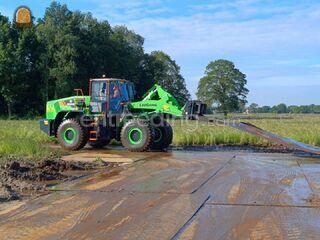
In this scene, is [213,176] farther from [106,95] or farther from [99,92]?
[99,92]

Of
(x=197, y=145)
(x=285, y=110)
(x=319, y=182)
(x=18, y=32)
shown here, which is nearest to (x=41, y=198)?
(x=319, y=182)

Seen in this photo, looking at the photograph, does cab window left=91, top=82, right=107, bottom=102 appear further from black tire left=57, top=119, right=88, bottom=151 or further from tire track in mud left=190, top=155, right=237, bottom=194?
tire track in mud left=190, top=155, right=237, bottom=194

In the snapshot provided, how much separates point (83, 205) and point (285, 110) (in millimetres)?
132422

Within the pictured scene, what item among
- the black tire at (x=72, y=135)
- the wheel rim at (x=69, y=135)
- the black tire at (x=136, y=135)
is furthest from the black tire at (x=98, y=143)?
the black tire at (x=136, y=135)

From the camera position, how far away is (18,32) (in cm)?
6044

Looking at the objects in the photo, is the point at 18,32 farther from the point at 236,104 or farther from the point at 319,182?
the point at 319,182

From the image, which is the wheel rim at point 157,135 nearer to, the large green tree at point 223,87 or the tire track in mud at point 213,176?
the tire track in mud at point 213,176

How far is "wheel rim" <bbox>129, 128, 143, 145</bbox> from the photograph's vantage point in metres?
17.4

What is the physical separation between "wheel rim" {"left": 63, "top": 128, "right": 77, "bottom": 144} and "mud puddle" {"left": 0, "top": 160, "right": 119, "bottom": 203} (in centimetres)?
479

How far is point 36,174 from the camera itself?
1102cm

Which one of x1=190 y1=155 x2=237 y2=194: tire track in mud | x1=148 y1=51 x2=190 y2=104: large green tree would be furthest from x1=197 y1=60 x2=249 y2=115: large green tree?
x1=190 y1=155 x2=237 y2=194: tire track in mud

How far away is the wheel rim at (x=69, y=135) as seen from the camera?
1844 cm

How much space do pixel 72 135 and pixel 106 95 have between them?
75.2 inches

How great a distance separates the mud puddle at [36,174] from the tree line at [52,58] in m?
43.7
